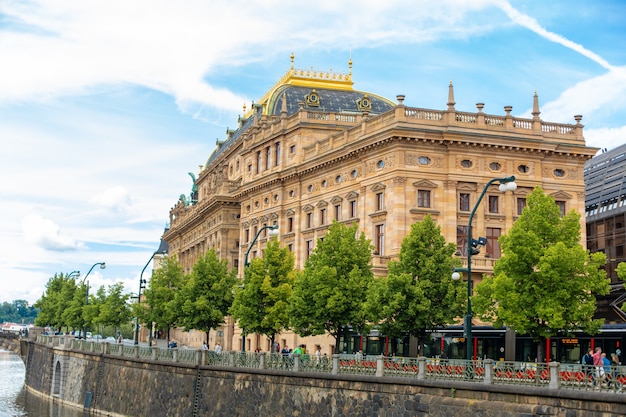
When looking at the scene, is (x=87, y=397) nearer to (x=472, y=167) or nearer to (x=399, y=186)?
(x=399, y=186)

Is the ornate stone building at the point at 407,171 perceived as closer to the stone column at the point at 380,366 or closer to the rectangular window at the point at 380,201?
the rectangular window at the point at 380,201

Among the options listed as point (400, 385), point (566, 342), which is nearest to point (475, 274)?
point (566, 342)

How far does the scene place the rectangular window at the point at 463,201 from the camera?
59.5 metres

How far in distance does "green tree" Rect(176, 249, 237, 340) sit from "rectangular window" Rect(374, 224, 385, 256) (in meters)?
13.5

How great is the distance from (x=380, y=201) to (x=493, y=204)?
7794mm

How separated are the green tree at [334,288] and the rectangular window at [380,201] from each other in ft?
31.9

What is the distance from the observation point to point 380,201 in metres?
60.6

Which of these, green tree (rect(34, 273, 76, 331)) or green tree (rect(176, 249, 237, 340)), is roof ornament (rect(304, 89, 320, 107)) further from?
green tree (rect(34, 273, 76, 331))

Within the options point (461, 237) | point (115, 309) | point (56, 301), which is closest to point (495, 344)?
point (461, 237)

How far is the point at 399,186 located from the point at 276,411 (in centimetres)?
2318

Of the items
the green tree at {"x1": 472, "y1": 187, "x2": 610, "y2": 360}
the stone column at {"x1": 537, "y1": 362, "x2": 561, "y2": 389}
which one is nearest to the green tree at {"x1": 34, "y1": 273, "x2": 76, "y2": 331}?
the green tree at {"x1": 472, "y1": 187, "x2": 610, "y2": 360}

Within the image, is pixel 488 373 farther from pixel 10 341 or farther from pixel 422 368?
pixel 10 341

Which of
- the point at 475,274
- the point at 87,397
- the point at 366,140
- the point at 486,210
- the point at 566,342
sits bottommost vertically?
the point at 87,397

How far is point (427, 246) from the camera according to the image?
4497 cm
